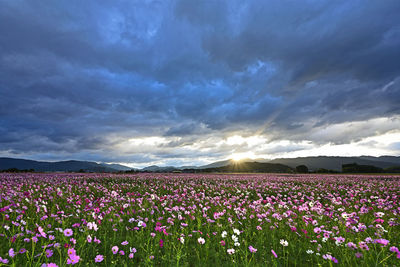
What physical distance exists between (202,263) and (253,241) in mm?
1693

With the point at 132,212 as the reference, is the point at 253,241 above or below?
below

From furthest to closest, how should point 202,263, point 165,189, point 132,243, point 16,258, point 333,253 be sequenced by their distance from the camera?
point 165,189 → point 132,243 → point 333,253 → point 202,263 → point 16,258

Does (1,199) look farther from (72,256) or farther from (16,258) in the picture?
(72,256)

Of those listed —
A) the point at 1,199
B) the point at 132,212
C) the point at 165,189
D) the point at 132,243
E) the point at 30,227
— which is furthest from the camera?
the point at 165,189

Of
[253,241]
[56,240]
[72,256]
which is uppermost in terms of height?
[72,256]

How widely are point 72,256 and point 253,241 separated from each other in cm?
360

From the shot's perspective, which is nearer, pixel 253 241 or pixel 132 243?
pixel 132 243

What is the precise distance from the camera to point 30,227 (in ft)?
14.6

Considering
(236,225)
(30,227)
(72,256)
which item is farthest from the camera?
(236,225)

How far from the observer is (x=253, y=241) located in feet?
14.9

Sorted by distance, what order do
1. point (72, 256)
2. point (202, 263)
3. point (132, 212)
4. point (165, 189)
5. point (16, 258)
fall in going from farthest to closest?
point (165, 189) → point (132, 212) → point (202, 263) → point (16, 258) → point (72, 256)

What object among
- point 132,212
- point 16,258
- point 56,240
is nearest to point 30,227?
point 56,240

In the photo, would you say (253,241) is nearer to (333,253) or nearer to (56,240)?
(333,253)

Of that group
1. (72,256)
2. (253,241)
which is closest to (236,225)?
(253,241)
